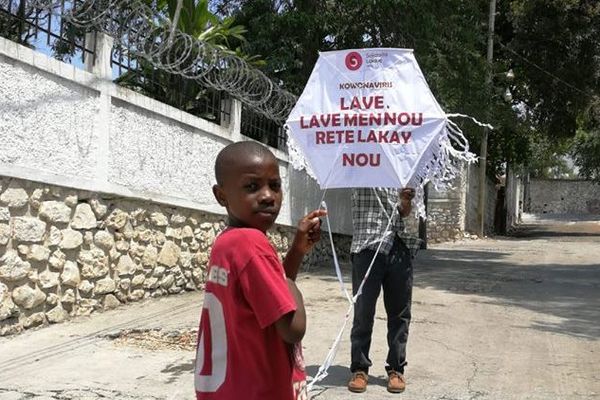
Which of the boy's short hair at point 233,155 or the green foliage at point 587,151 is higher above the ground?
the green foliage at point 587,151

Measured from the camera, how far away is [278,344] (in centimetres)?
188

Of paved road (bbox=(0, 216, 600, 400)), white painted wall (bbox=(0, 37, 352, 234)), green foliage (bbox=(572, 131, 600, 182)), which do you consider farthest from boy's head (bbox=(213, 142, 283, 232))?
green foliage (bbox=(572, 131, 600, 182))

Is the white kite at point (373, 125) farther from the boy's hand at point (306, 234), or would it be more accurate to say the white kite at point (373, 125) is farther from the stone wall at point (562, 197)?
the stone wall at point (562, 197)

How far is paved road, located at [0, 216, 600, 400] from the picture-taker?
4527mm

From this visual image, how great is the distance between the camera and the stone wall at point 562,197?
55.5 m

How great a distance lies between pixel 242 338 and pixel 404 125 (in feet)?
9.23

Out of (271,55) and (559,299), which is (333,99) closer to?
(559,299)

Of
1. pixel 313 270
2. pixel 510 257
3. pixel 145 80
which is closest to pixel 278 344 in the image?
pixel 145 80

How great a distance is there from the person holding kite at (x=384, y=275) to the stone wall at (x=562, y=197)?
5475cm

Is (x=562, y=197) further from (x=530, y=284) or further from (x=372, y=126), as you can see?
(x=372, y=126)

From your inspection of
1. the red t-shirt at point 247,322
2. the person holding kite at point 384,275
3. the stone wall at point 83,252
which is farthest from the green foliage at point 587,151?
the red t-shirt at point 247,322

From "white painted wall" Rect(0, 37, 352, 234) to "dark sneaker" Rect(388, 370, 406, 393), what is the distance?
3.51 metres

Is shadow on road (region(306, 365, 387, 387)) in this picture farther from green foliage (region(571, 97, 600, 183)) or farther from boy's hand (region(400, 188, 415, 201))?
green foliage (region(571, 97, 600, 183))

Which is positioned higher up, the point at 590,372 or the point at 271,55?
the point at 271,55
